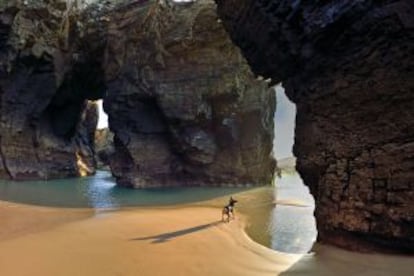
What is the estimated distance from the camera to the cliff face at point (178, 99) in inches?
1887

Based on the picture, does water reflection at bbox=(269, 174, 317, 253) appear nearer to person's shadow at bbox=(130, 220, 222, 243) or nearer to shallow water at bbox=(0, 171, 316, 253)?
shallow water at bbox=(0, 171, 316, 253)

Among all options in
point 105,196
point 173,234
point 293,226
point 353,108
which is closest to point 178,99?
point 105,196

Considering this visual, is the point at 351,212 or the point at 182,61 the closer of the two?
the point at 351,212

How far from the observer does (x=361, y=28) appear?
1329 centimetres

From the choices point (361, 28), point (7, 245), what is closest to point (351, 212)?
point (361, 28)

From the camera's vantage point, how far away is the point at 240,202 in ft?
117

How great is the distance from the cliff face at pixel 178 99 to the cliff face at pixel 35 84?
6.16 metres

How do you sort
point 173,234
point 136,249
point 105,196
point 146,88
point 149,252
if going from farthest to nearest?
point 146,88 → point 105,196 → point 173,234 → point 136,249 → point 149,252

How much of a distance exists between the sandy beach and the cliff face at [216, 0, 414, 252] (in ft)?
4.30

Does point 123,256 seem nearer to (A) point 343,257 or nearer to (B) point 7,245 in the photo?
(B) point 7,245

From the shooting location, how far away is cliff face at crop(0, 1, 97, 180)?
151 ft

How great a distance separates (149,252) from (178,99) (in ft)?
110

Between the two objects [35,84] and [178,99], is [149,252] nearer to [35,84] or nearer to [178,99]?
[178,99]

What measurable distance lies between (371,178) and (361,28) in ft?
16.5
